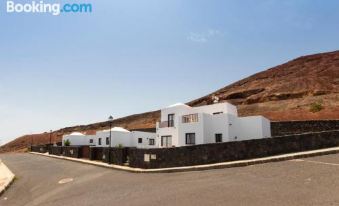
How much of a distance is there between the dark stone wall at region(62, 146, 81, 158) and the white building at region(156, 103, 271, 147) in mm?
11212

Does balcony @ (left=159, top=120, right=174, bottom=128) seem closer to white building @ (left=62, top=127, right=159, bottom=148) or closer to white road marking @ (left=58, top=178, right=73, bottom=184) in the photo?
white building @ (left=62, top=127, right=159, bottom=148)

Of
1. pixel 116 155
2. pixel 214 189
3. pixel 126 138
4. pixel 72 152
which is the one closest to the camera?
pixel 214 189

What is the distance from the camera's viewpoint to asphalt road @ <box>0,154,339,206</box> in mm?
10344

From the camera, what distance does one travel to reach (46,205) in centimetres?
1342

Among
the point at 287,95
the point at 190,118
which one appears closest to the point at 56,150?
the point at 190,118

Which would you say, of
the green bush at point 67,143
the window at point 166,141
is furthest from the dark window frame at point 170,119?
the green bush at point 67,143

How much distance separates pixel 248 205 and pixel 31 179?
58.8 ft

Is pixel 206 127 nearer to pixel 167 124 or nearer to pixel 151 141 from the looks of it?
pixel 167 124

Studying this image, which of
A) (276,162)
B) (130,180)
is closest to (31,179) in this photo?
(130,180)

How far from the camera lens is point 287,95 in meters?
65.3

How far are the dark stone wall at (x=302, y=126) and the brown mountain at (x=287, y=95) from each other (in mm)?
7842

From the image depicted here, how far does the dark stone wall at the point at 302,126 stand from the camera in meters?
32.6

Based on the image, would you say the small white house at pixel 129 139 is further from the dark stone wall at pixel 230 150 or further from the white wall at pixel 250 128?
the dark stone wall at pixel 230 150

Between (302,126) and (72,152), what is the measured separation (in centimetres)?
2784
